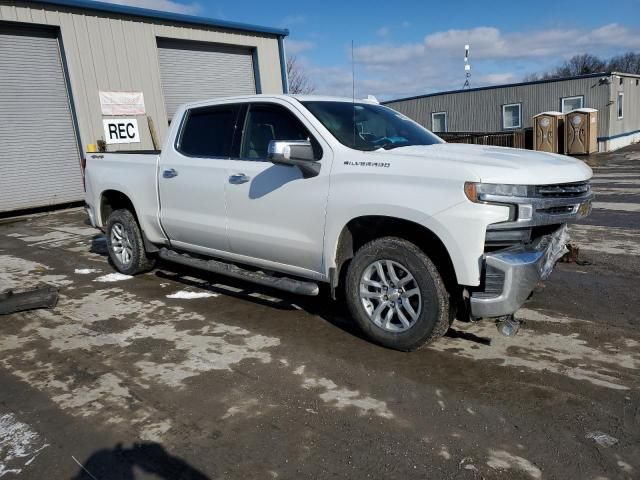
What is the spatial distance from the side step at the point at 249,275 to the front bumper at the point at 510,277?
1.43 metres

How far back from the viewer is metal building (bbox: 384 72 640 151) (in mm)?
24734

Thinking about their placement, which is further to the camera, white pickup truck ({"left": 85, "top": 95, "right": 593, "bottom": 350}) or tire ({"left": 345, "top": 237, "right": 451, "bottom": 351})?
tire ({"left": 345, "top": 237, "right": 451, "bottom": 351})

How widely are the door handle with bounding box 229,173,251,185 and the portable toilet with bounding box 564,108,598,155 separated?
2020 cm

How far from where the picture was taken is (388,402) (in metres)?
3.31

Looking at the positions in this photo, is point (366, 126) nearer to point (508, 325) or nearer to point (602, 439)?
point (508, 325)

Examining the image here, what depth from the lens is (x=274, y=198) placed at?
178 inches

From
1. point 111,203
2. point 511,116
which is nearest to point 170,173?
point 111,203

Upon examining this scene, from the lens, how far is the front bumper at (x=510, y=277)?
339 cm

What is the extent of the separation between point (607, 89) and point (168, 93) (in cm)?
2013

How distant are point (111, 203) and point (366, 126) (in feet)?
12.7

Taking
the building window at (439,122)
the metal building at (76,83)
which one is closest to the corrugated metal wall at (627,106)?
the building window at (439,122)

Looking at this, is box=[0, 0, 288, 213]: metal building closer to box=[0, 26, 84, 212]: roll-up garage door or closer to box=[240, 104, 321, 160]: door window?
box=[0, 26, 84, 212]: roll-up garage door

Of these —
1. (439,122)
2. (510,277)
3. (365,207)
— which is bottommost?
(510,277)

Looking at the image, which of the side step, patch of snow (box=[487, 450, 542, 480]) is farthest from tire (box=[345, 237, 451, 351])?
patch of snow (box=[487, 450, 542, 480])
